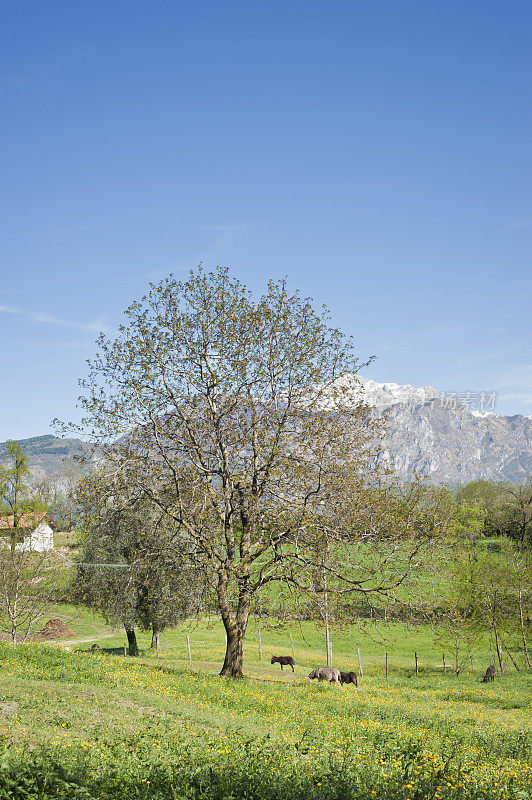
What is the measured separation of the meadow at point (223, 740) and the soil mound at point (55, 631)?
1480 inches

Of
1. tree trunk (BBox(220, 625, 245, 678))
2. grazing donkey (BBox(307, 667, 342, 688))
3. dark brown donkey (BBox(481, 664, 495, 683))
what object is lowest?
dark brown donkey (BBox(481, 664, 495, 683))

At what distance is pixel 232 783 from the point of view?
8922 mm

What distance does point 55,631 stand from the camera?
5812cm

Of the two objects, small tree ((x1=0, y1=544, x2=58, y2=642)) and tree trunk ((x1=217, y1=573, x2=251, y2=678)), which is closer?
tree trunk ((x1=217, y1=573, x2=251, y2=678))

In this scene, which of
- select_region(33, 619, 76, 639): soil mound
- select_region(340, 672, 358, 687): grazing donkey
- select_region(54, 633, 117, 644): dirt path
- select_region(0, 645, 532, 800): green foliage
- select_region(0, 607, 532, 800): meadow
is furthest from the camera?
select_region(33, 619, 76, 639): soil mound

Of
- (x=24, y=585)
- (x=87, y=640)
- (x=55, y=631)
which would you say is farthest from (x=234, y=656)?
(x=55, y=631)

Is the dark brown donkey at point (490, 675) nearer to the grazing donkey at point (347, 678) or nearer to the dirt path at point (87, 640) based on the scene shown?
the grazing donkey at point (347, 678)

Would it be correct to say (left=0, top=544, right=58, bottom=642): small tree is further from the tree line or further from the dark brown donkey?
the dark brown donkey

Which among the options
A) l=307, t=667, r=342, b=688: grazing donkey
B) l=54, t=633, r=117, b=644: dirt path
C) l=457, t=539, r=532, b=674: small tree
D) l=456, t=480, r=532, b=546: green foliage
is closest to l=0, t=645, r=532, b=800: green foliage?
l=307, t=667, r=342, b=688: grazing donkey

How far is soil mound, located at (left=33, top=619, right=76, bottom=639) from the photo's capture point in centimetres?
5724

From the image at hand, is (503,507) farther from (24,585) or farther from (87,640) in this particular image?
(24,585)

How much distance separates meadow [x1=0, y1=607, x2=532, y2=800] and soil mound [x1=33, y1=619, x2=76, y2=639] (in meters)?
37.6

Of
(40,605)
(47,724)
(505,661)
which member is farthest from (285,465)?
(505,661)

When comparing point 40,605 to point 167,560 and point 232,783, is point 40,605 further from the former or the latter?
point 232,783
